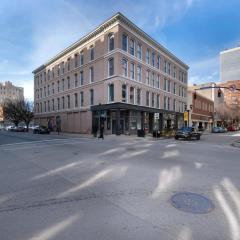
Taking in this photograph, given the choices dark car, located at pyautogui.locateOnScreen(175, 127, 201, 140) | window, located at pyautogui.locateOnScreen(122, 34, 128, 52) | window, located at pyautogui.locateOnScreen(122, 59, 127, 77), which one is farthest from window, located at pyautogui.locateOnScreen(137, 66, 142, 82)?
dark car, located at pyautogui.locateOnScreen(175, 127, 201, 140)

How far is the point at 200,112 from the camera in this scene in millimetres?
63469

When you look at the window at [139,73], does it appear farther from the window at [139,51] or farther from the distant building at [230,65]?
the distant building at [230,65]

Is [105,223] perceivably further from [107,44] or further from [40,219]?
[107,44]

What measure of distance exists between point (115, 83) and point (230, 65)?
Answer: 6567 centimetres

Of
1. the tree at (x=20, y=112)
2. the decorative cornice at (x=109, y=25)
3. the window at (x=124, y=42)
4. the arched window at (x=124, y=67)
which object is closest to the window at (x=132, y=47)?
the window at (x=124, y=42)

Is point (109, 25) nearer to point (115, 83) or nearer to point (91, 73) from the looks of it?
point (91, 73)

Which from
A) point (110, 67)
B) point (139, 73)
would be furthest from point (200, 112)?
point (110, 67)

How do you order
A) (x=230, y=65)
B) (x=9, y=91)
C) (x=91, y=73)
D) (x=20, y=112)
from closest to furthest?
(x=91, y=73) < (x=20, y=112) < (x=230, y=65) < (x=9, y=91)

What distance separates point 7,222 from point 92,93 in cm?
3391

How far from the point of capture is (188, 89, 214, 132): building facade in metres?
58.1

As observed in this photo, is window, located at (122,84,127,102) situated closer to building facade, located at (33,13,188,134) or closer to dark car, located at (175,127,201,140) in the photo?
building facade, located at (33,13,188,134)

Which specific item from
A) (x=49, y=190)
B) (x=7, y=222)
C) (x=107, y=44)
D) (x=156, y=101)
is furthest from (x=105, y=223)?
(x=156, y=101)

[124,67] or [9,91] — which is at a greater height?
[9,91]

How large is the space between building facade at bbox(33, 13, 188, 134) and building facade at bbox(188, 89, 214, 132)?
6.67m
